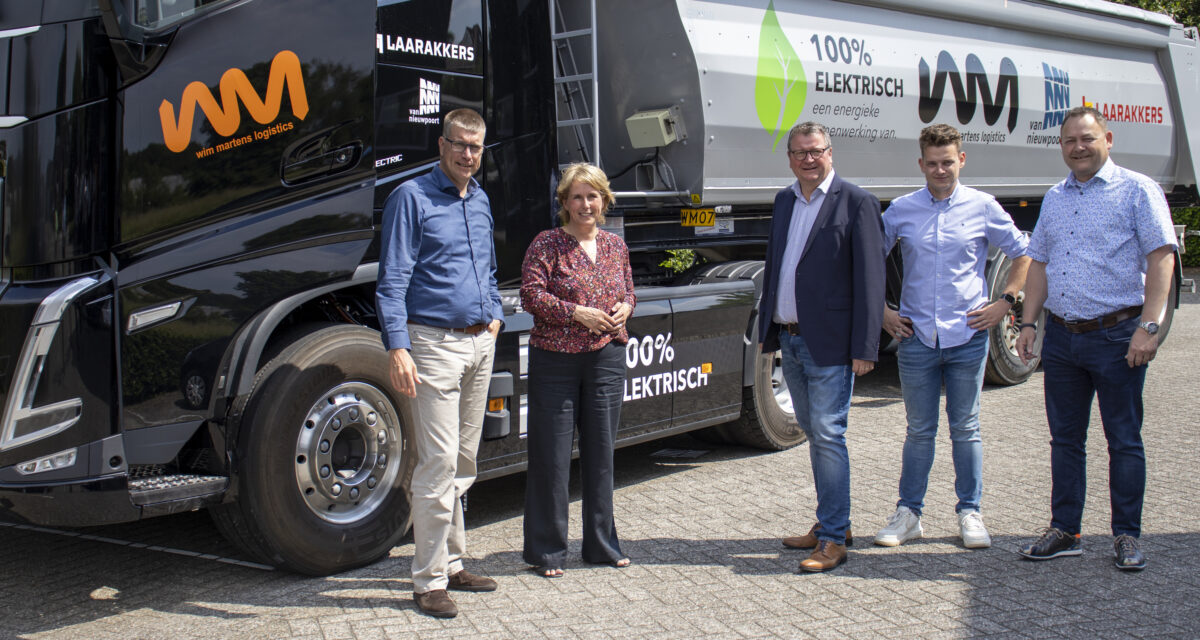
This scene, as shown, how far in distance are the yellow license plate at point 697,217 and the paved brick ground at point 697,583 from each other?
1498 mm

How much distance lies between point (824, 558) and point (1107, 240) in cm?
169

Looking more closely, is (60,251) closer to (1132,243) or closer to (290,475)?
(290,475)

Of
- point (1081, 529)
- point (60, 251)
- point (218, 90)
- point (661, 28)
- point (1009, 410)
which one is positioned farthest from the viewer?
point (1009, 410)

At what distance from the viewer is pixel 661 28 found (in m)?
5.75

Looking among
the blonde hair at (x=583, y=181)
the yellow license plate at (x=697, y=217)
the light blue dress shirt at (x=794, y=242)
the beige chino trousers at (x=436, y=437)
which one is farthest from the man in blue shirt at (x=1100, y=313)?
the beige chino trousers at (x=436, y=437)

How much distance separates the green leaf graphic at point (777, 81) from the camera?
6145 mm

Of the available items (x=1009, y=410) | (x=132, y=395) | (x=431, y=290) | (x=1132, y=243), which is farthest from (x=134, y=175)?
(x=1009, y=410)

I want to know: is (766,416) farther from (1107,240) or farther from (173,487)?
(173,487)

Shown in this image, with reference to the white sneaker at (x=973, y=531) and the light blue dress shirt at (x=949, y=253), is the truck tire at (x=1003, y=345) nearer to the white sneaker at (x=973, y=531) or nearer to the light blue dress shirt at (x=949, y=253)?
the light blue dress shirt at (x=949, y=253)

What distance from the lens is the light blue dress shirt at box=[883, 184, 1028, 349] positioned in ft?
14.9

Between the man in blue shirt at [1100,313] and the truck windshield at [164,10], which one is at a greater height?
the truck windshield at [164,10]

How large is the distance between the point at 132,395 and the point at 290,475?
64 centimetres

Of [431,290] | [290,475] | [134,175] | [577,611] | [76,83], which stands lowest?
[577,611]

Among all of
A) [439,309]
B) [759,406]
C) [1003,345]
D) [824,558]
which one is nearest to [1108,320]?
[824,558]
